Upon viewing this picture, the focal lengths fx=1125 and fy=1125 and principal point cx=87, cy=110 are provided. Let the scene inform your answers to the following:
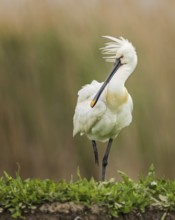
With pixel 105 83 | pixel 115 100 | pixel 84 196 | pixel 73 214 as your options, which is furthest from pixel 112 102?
pixel 73 214

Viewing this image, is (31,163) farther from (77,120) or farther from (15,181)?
(15,181)

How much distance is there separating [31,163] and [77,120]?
128 cm

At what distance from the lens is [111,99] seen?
7355mm

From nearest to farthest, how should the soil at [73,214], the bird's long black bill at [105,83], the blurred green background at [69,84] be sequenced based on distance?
1. the soil at [73,214]
2. the bird's long black bill at [105,83]
3. the blurred green background at [69,84]

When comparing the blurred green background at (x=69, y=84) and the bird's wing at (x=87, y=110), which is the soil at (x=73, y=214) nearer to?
the bird's wing at (x=87, y=110)

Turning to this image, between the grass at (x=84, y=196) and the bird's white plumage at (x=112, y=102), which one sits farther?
the bird's white plumage at (x=112, y=102)

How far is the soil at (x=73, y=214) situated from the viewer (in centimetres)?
585

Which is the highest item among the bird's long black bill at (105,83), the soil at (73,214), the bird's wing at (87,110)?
the bird's long black bill at (105,83)

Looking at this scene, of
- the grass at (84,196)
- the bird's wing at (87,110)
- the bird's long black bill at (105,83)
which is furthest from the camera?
the bird's wing at (87,110)

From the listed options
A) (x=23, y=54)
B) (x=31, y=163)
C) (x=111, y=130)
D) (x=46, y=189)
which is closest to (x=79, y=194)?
(x=46, y=189)

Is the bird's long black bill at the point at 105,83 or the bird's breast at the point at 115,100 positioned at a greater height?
the bird's long black bill at the point at 105,83

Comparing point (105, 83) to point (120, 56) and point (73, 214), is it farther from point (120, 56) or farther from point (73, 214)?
point (73, 214)

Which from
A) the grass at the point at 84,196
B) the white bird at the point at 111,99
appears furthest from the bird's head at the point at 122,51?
the grass at the point at 84,196

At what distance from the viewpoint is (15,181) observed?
20.7ft
